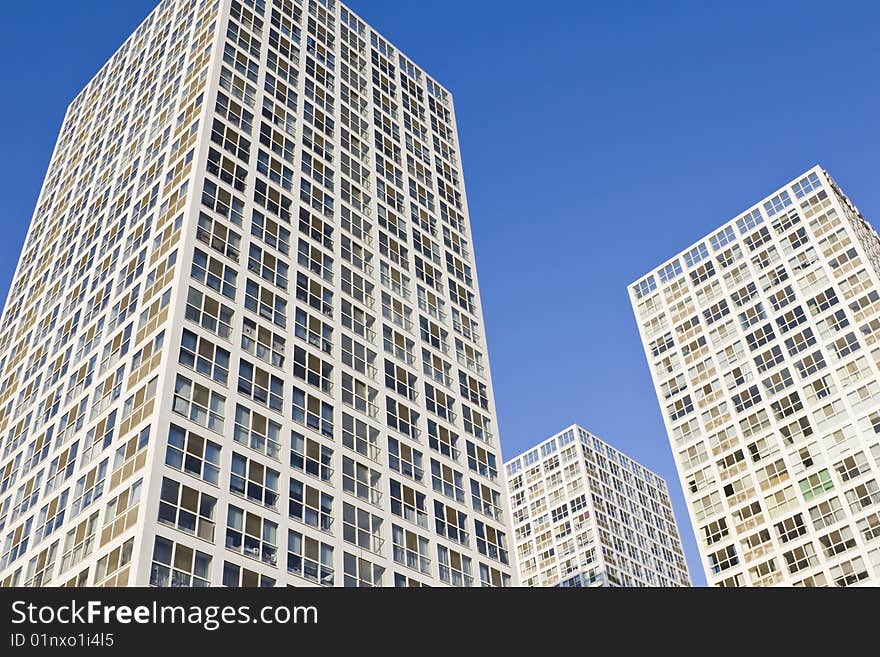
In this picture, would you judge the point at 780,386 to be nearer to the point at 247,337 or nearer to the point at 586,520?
the point at 586,520

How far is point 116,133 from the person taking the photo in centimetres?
8131

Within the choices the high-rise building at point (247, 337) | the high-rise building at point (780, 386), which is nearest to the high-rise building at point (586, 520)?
the high-rise building at point (780, 386)

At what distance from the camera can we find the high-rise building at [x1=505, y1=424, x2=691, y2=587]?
13175cm

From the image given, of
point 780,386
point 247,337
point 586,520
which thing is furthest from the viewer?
point 586,520

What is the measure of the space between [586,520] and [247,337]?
285 ft

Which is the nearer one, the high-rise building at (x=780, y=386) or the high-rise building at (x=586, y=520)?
the high-rise building at (x=780, y=386)

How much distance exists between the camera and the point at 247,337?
57562 mm

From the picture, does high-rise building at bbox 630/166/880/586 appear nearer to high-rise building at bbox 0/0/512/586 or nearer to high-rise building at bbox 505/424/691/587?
high-rise building at bbox 0/0/512/586

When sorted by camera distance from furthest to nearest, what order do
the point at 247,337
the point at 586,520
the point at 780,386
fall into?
the point at 586,520 < the point at 780,386 < the point at 247,337

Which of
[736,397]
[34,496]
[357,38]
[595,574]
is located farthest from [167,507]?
[595,574]

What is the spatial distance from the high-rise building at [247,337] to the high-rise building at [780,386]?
105 ft

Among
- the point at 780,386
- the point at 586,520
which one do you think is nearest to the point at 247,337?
the point at 780,386

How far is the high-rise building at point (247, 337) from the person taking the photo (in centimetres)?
4959

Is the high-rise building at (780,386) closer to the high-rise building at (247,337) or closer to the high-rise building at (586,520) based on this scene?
the high-rise building at (247,337)
